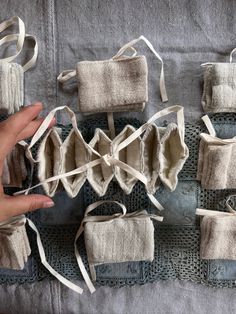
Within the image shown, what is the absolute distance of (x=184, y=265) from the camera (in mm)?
979

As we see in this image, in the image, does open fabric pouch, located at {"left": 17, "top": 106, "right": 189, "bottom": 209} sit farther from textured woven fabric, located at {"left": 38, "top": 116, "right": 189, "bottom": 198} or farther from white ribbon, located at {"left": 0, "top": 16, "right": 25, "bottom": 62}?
white ribbon, located at {"left": 0, "top": 16, "right": 25, "bottom": 62}

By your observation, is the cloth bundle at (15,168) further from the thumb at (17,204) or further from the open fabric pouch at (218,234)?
the open fabric pouch at (218,234)

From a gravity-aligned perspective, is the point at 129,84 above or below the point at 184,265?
above

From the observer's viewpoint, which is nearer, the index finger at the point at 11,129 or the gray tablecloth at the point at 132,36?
the index finger at the point at 11,129

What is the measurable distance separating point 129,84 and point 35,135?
9.2 inches

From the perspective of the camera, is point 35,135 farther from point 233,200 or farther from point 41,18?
point 233,200

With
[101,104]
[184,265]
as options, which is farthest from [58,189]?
[184,265]

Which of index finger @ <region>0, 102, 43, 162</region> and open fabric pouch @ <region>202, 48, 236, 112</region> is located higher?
open fabric pouch @ <region>202, 48, 236, 112</region>

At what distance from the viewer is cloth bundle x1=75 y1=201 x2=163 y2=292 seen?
2.97ft

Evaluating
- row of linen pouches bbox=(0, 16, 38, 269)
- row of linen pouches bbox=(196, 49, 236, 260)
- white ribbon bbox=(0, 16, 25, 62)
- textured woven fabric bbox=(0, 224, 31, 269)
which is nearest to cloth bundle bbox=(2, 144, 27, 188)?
row of linen pouches bbox=(0, 16, 38, 269)

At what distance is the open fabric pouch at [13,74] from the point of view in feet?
2.90

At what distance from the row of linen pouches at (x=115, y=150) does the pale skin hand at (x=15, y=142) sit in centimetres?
3

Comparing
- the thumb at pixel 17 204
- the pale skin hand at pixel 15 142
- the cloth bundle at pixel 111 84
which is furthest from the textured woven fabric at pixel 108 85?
the thumb at pixel 17 204

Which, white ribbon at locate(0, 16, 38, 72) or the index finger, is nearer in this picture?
the index finger
